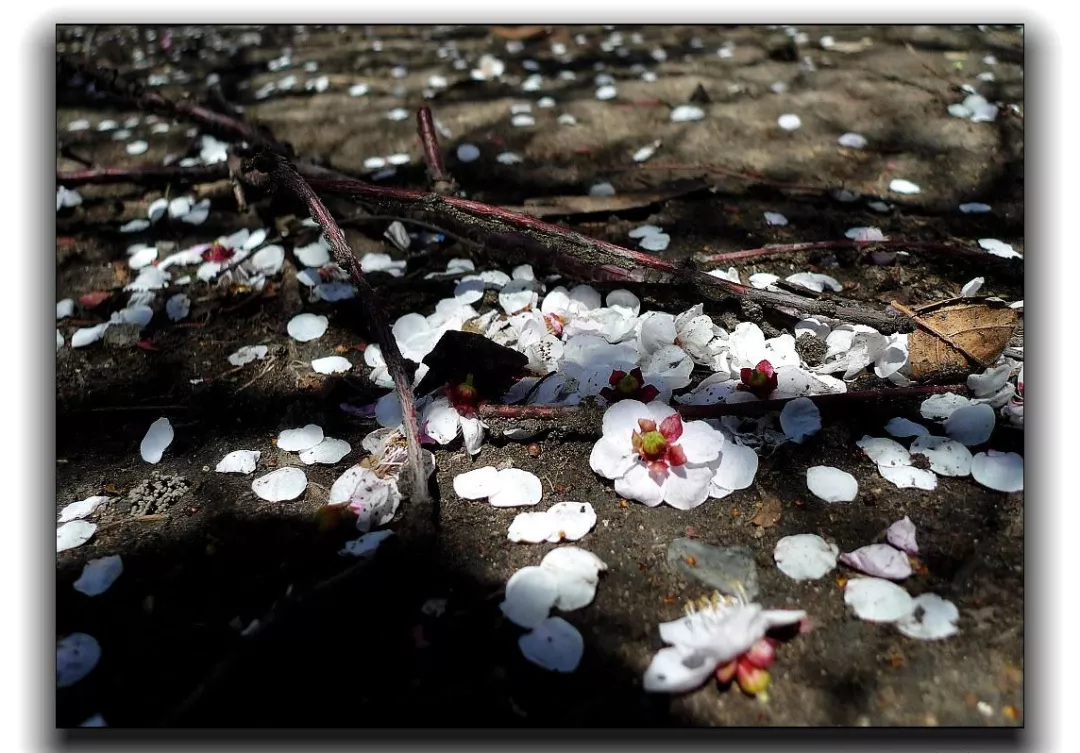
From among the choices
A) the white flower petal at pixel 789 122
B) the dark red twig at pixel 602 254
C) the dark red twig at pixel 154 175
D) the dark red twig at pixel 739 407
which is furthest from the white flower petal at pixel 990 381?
the dark red twig at pixel 154 175

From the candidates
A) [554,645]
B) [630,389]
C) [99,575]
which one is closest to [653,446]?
[630,389]

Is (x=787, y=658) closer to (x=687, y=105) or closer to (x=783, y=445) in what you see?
(x=783, y=445)

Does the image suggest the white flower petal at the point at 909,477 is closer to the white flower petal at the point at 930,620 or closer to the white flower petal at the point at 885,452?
the white flower petal at the point at 885,452

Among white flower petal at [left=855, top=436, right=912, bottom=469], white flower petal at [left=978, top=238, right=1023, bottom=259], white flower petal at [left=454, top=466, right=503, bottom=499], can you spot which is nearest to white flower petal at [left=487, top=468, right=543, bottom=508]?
white flower petal at [left=454, top=466, right=503, bottom=499]

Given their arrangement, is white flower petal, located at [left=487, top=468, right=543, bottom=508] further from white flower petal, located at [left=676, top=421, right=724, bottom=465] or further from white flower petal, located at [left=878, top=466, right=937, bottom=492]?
white flower petal, located at [left=878, top=466, right=937, bottom=492]

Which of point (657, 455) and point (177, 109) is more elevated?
point (177, 109)

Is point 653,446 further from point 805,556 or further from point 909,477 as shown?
point 909,477
